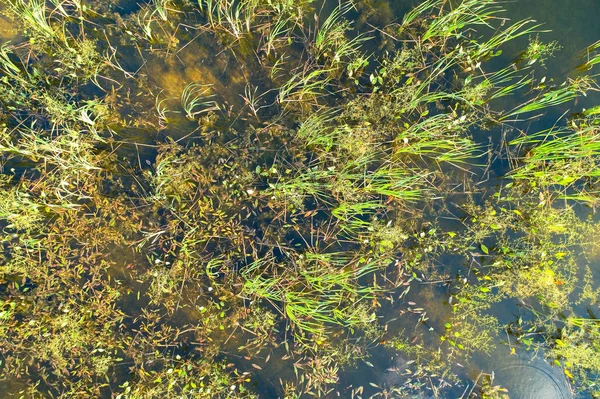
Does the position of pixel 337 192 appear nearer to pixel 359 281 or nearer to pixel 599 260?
pixel 359 281

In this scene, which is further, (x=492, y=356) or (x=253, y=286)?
(x=492, y=356)

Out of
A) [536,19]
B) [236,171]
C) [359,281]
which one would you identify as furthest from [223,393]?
[536,19]

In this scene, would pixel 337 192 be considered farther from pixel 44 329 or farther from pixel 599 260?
pixel 44 329

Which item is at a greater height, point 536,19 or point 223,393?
point 536,19

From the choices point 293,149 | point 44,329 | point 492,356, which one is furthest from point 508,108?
point 44,329

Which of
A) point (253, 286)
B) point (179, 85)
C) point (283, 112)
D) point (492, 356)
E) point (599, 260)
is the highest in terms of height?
point (179, 85)

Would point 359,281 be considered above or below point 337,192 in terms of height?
below
